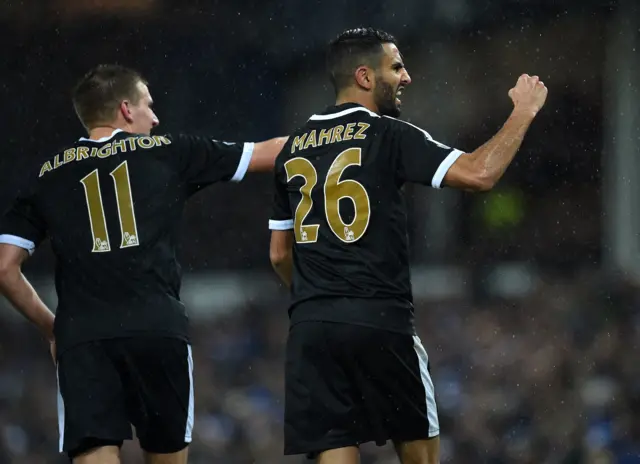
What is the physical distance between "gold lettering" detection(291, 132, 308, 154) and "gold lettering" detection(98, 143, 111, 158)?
1.90 ft

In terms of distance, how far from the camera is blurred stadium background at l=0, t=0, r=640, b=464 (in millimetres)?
8453

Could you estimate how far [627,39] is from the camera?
10008mm

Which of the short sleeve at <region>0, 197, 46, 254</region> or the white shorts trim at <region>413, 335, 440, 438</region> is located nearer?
the white shorts trim at <region>413, 335, 440, 438</region>

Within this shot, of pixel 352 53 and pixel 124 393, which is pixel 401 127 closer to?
pixel 352 53

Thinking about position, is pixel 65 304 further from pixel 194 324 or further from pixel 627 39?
pixel 627 39

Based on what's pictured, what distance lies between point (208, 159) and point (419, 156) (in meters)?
0.74

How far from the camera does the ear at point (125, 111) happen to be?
4.37 m

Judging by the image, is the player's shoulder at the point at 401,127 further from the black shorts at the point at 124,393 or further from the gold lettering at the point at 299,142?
the black shorts at the point at 124,393

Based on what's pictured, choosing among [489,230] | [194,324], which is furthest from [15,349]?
[489,230]

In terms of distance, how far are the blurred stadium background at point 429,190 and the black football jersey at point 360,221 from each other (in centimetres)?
422

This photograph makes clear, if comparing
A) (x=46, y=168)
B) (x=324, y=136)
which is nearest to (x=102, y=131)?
(x=46, y=168)

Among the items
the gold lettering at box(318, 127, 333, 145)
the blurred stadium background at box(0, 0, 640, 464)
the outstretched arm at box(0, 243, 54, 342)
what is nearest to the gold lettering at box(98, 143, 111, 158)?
the outstretched arm at box(0, 243, 54, 342)

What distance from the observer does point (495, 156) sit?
3867 mm

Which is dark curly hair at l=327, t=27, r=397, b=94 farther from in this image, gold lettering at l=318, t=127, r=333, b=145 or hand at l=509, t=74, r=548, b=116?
hand at l=509, t=74, r=548, b=116
